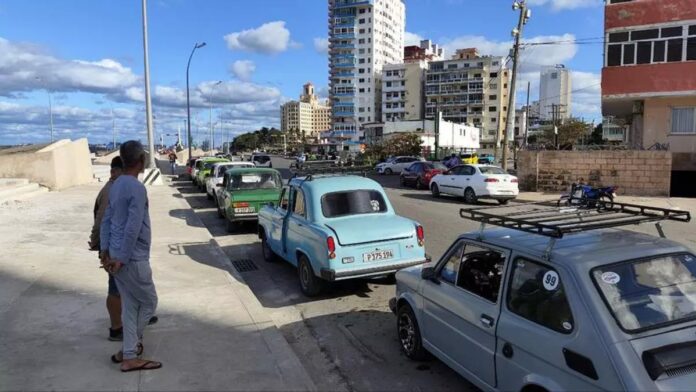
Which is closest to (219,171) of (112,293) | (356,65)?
(112,293)

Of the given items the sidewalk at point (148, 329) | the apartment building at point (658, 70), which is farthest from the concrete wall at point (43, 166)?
the apartment building at point (658, 70)

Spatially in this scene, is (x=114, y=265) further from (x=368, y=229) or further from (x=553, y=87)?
(x=553, y=87)

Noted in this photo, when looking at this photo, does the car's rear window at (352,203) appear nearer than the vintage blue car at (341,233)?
No

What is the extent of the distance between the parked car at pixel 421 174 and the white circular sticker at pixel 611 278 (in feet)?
75.1

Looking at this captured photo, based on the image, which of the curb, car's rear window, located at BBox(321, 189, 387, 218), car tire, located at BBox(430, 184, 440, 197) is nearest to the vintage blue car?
car's rear window, located at BBox(321, 189, 387, 218)

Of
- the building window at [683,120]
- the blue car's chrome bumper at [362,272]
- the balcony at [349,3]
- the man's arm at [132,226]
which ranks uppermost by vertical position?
the balcony at [349,3]

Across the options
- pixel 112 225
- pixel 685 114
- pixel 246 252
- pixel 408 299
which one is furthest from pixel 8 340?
pixel 685 114

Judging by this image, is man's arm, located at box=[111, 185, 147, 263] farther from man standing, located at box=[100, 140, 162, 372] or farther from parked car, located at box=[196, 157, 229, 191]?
parked car, located at box=[196, 157, 229, 191]

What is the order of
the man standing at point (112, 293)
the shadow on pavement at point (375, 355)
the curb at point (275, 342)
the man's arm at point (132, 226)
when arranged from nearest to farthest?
1. the man's arm at point (132, 226)
2. the curb at point (275, 342)
3. the shadow on pavement at point (375, 355)
4. the man standing at point (112, 293)

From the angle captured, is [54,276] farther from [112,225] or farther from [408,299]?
[408,299]

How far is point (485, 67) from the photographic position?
11956 centimetres

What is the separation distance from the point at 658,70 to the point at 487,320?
77.0 ft

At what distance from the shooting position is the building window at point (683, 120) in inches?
897

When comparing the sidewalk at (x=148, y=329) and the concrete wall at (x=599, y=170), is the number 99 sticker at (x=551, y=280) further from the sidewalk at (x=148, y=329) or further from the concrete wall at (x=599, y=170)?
the concrete wall at (x=599, y=170)
